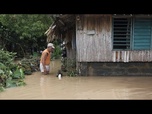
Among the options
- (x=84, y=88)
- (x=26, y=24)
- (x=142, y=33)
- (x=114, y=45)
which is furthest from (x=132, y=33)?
(x=26, y=24)

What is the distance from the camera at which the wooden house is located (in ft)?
39.5

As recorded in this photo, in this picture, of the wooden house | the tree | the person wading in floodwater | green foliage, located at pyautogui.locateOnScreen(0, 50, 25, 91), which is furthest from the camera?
the tree

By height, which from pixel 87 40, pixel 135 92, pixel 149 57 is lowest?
pixel 135 92

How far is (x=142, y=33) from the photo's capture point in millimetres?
12188

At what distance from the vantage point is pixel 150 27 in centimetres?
1217

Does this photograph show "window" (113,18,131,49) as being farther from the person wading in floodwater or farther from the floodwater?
the person wading in floodwater

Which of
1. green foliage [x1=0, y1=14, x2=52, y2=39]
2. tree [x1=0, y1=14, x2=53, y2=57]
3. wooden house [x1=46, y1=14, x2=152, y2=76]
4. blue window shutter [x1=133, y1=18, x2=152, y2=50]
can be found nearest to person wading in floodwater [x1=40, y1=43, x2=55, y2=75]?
wooden house [x1=46, y1=14, x2=152, y2=76]

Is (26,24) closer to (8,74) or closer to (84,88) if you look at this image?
(8,74)

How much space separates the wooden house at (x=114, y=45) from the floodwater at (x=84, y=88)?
1.54ft
